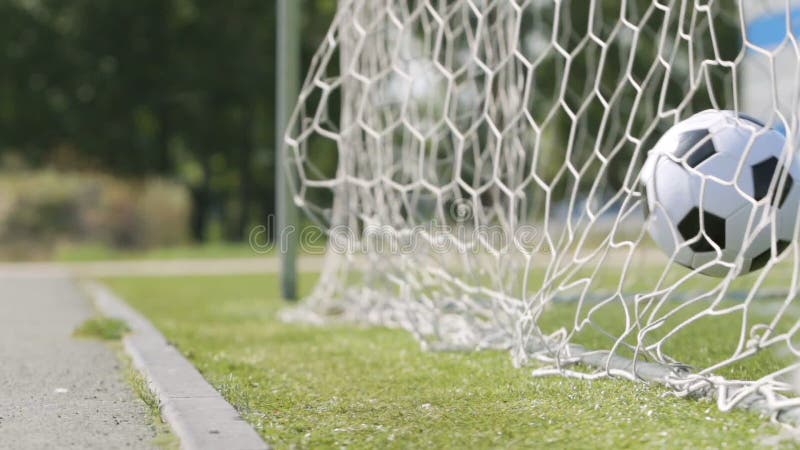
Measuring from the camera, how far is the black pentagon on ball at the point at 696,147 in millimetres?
4133

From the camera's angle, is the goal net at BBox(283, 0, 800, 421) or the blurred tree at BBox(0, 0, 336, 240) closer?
the goal net at BBox(283, 0, 800, 421)

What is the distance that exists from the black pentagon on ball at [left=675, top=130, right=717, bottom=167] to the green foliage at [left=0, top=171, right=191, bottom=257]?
637 inches

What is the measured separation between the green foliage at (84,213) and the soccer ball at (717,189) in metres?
16.1

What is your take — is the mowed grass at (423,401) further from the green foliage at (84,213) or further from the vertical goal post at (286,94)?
the green foliage at (84,213)

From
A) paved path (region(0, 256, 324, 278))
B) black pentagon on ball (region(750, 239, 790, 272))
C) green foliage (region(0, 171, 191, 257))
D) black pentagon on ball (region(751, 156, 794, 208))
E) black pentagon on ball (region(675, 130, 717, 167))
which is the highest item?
black pentagon on ball (region(675, 130, 717, 167))

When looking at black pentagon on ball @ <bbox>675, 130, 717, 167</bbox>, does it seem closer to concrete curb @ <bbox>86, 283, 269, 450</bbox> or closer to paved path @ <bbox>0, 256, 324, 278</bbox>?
concrete curb @ <bbox>86, 283, 269, 450</bbox>

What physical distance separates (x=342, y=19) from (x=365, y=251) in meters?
1.63

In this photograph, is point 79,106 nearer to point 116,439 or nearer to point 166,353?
point 166,353

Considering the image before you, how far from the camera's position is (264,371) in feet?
16.2

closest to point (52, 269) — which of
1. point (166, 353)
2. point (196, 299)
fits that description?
point (196, 299)

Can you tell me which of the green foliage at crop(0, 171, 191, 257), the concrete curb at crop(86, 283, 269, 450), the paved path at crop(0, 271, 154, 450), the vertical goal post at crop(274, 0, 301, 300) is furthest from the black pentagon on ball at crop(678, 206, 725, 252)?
the green foliage at crop(0, 171, 191, 257)

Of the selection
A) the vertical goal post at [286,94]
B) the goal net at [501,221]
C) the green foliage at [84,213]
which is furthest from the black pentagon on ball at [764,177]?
the green foliage at [84,213]

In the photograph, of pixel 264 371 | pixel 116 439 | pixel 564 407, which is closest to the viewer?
pixel 116 439

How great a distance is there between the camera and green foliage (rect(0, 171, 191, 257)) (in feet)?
60.6
